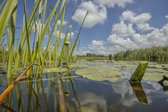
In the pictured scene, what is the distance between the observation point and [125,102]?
0.89 metres

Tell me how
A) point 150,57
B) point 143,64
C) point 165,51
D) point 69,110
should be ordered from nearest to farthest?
point 69,110
point 143,64
point 165,51
point 150,57

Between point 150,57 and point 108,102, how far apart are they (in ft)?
47.9

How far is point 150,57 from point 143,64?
13929mm

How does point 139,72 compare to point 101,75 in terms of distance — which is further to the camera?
point 101,75

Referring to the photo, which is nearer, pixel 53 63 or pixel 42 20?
pixel 42 20

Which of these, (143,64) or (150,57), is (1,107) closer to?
(143,64)

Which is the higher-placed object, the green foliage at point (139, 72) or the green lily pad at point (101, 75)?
the green foliage at point (139, 72)

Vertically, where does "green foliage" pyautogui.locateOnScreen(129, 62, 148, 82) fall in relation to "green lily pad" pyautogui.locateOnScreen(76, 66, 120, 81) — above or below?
above

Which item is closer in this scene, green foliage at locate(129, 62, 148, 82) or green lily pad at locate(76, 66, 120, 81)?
green foliage at locate(129, 62, 148, 82)

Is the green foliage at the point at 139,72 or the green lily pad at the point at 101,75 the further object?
the green lily pad at the point at 101,75

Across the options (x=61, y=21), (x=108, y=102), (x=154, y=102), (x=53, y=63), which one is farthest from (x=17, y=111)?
(x=53, y=63)

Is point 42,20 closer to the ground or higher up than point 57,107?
higher up

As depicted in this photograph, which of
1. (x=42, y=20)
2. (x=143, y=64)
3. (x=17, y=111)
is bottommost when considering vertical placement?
(x=17, y=111)

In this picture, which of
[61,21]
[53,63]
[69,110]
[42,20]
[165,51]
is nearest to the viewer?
[69,110]
